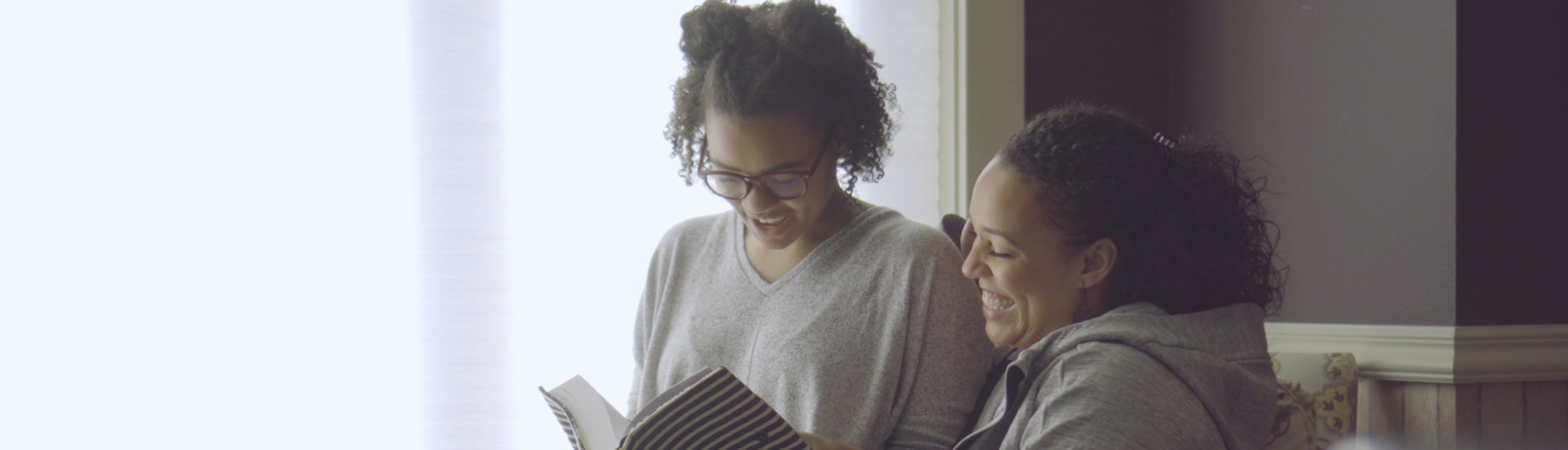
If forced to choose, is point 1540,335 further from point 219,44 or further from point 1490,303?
point 219,44

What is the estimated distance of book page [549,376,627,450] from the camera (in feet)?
3.63

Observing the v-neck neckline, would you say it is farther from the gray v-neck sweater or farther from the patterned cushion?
the patterned cushion

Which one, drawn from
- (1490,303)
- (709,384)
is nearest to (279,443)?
(709,384)

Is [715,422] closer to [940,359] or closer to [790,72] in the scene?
[940,359]

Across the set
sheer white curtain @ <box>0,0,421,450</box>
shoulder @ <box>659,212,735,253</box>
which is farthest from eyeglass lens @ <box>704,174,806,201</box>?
sheer white curtain @ <box>0,0,421,450</box>

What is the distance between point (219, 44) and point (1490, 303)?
250cm

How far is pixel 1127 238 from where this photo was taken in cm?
99

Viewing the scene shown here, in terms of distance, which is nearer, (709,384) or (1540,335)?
(709,384)

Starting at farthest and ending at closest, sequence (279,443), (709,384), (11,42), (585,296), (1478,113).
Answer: (585,296)
(279,443)
(11,42)
(1478,113)
(709,384)

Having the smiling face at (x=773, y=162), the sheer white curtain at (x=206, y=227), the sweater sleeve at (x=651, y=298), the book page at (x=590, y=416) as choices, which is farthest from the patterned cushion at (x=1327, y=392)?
the sheer white curtain at (x=206, y=227)

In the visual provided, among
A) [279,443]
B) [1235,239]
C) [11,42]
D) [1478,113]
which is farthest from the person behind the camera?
[279,443]

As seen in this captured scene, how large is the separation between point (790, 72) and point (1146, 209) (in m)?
0.50

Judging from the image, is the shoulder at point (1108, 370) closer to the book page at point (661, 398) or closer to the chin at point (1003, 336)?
the chin at point (1003, 336)

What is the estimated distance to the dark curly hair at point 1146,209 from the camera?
979 mm
